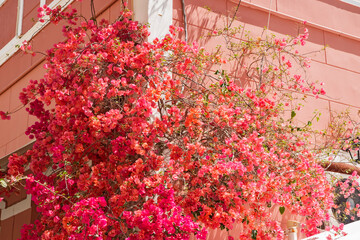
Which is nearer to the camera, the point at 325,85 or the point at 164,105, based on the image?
the point at 164,105

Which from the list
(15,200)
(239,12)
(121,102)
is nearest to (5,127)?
(15,200)

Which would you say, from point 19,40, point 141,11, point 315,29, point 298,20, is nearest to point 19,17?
point 19,40

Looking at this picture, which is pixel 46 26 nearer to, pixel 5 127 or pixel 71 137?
pixel 5 127

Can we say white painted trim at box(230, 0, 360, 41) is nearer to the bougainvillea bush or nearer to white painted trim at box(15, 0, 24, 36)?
the bougainvillea bush

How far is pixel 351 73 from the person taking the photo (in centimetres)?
673

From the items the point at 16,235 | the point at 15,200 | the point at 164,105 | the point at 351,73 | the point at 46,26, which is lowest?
the point at 16,235

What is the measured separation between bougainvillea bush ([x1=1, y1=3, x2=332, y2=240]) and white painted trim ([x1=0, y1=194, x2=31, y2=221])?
2.02 meters

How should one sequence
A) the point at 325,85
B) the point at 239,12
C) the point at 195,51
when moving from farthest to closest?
the point at 325,85
the point at 239,12
the point at 195,51

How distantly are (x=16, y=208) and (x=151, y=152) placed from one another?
3.40 metres

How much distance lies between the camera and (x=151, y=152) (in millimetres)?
4375

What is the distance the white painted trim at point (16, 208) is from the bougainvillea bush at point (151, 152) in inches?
79.5

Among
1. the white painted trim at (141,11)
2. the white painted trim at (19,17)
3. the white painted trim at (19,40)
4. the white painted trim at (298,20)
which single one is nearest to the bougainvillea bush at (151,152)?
the white painted trim at (141,11)

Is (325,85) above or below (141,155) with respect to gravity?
above

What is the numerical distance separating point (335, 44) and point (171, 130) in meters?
3.04
